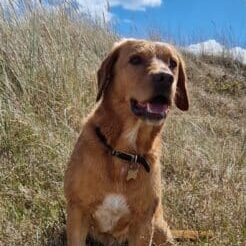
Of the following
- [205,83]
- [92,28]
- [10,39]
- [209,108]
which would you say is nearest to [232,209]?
[10,39]

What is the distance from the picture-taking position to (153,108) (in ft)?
11.7

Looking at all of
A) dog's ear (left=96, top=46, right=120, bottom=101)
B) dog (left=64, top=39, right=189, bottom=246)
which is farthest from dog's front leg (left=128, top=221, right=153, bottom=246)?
dog's ear (left=96, top=46, right=120, bottom=101)

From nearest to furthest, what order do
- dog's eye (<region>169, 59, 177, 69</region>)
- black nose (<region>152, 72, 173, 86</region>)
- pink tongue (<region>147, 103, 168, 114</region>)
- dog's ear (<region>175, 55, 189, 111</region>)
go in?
1. black nose (<region>152, 72, 173, 86</region>)
2. pink tongue (<region>147, 103, 168, 114</region>)
3. dog's eye (<region>169, 59, 177, 69</region>)
4. dog's ear (<region>175, 55, 189, 111</region>)

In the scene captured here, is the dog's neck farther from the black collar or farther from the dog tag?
the dog tag

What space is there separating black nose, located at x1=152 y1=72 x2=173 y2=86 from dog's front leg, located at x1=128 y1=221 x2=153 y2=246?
89cm

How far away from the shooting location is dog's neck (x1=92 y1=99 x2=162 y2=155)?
3.72m

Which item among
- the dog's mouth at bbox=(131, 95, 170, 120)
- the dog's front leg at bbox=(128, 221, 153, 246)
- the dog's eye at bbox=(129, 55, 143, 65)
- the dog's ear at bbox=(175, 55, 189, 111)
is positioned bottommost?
the dog's front leg at bbox=(128, 221, 153, 246)

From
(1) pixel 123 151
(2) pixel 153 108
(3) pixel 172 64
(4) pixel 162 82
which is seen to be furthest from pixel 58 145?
(4) pixel 162 82

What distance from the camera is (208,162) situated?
5703 millimetres

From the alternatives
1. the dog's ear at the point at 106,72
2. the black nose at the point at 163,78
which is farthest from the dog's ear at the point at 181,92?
the black nose at the point at 163,78

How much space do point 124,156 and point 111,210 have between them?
34 centimetres

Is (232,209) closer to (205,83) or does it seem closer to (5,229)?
(5,229)

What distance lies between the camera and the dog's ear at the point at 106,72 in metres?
3.75

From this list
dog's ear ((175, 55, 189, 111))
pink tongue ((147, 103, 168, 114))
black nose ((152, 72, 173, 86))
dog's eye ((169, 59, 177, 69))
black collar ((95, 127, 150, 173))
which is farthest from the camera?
dog's ear ((175, 55, 189, 111))
